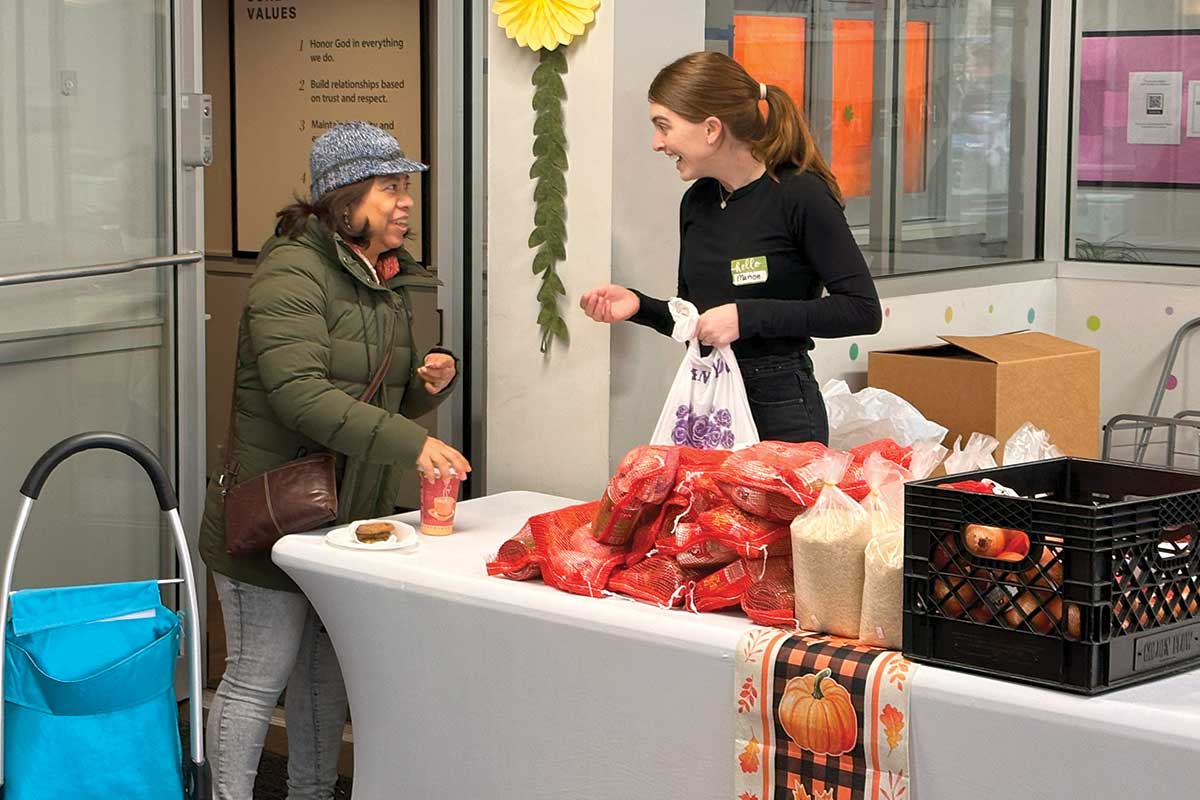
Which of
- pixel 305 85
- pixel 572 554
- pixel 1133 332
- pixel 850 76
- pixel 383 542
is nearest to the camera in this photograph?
pixel 572 554

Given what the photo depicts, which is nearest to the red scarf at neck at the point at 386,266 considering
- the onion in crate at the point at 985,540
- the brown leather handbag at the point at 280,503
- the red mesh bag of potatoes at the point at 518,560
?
the brown leather handbag at the point at 280,503

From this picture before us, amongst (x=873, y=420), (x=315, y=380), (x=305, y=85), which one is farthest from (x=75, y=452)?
(x=305, y=85)

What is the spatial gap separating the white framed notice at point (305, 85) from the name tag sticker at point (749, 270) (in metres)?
2.85

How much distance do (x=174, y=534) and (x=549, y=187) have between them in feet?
4.40

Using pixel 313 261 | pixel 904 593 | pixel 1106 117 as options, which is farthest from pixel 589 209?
pixel 1106 117

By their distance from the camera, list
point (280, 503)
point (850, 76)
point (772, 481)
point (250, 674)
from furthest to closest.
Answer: point (850, 76) < point (250, 674) < point (280, 503) < point (772, 481)

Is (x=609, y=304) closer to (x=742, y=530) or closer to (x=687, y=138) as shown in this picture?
(x=687, y=138)

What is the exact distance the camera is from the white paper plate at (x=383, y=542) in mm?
2904

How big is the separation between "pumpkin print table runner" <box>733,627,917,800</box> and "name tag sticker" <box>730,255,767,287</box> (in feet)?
3.01

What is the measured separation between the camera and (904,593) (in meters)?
2.12

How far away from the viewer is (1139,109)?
5.86 meters

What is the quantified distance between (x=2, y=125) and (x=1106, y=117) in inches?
164

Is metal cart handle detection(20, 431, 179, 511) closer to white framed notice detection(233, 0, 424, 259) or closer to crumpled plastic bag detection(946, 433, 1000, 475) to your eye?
crumpled plastic bag detection(946, 433, 1000, 475)

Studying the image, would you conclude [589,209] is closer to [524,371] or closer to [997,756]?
[524,371]
